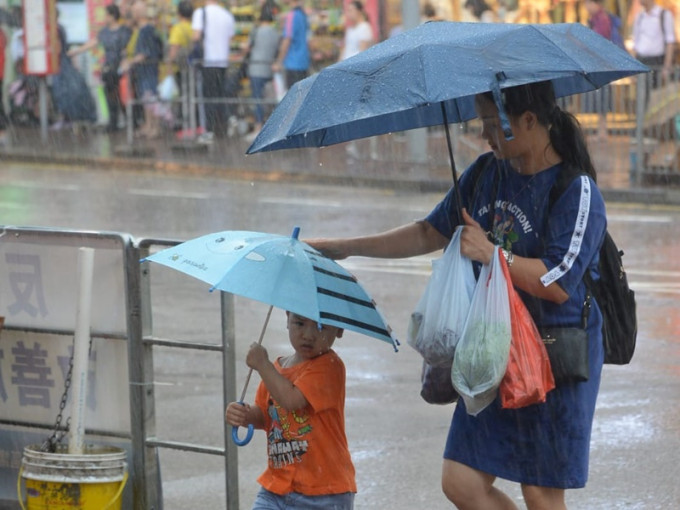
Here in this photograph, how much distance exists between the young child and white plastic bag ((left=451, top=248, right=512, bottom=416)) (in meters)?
0.51

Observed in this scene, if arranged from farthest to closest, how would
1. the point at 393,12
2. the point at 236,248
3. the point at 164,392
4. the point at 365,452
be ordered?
1. the point at 393,12
2. the point at 164,392
3. the point at 365,452
4. the point at 236,248

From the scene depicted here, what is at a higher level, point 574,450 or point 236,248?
point 236,248

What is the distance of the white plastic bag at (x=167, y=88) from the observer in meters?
21.1

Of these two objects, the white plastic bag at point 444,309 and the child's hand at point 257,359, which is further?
the child's hand at point 257,359

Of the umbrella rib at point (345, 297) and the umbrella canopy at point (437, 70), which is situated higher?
the umbrella canopy at point (437, 70)

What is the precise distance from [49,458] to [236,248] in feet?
4.04

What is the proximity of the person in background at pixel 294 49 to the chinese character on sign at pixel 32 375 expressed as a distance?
15.5m

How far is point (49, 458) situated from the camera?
474 cm

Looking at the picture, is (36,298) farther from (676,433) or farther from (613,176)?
(613,176)

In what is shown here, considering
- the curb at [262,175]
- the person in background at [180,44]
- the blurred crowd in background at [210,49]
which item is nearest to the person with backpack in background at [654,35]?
the blurred crowd in background at [210,49]

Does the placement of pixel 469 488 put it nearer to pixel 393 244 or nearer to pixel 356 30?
pixel 393 244

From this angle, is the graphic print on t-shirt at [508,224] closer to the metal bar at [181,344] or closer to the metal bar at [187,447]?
the metal bar at [181,344]

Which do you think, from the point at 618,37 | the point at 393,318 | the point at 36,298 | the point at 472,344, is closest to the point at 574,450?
the point at 472,344

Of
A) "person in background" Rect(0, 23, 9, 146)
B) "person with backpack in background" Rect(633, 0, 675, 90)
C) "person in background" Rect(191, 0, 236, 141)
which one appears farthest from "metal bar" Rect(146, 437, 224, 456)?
"person in background" Rect(0, 23, 9, 146)
